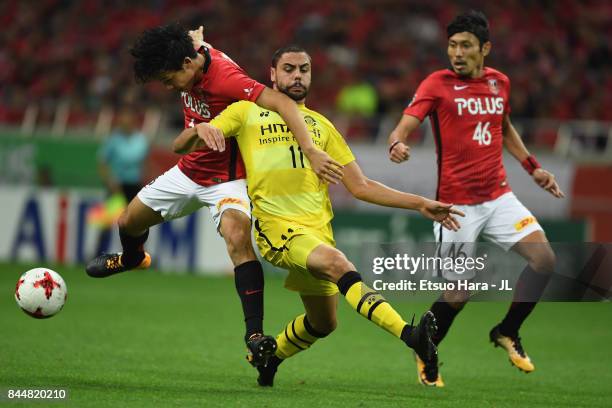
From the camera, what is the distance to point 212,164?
7.11 metres

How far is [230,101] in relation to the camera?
268 inches

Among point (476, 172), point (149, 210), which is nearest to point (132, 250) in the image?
point (149, 210)

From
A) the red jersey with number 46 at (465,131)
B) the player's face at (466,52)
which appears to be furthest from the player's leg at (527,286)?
the player's face at (466,52)

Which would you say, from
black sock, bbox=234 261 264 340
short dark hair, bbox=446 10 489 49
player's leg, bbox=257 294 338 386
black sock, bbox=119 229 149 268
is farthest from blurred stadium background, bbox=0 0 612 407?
short dark hair, bbox=446 10 489 49

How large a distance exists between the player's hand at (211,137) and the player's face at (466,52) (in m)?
2.17

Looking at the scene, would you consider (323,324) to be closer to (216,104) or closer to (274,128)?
(274,128)

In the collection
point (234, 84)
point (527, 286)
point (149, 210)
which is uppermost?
point (234, 84)

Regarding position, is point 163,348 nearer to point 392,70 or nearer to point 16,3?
point 392,70

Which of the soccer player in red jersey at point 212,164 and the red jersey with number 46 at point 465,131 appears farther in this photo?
the red jersey with number 46 at point 465,131

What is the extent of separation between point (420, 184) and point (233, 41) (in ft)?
Answer: 19.2

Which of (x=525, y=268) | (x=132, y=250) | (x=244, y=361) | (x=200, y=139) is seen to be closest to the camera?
(x=200, y=139)

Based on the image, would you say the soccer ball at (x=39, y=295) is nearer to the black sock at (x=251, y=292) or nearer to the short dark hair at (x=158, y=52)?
the black sock at (x=251, y=292)

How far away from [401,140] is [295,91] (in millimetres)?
966

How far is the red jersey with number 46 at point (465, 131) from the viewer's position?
7.56m
